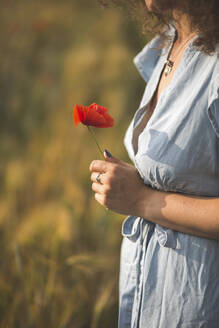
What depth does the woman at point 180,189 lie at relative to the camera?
23.4 inches

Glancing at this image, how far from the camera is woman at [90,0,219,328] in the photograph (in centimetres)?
60

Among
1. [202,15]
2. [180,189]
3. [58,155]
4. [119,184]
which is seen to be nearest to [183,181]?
[180,189]

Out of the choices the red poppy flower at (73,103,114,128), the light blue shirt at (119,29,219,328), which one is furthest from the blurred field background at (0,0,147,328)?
the red poppy flower at (73,103,114,128)

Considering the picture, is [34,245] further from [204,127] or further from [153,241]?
[204,127]

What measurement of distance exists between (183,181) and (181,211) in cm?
6

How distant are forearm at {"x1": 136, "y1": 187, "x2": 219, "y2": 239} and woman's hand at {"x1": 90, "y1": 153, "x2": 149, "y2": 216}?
2 centimetres

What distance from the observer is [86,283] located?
1478 millimetres

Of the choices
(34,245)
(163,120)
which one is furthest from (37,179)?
(163,120)

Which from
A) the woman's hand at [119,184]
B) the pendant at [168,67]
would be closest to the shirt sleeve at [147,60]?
the pendant at [168,67]

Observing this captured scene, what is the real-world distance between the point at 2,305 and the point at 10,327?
0.10 m

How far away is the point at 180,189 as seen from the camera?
24.8 inches

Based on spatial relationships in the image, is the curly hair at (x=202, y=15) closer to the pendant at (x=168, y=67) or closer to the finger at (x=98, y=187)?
the pendant at (x=168, y=67)

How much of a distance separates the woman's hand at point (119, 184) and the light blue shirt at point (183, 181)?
2cm

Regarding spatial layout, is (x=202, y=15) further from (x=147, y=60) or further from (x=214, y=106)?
(x=147, y=60)
